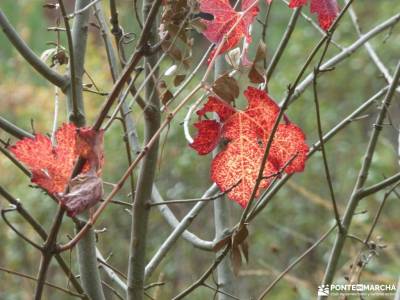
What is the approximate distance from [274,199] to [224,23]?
8.48 feet

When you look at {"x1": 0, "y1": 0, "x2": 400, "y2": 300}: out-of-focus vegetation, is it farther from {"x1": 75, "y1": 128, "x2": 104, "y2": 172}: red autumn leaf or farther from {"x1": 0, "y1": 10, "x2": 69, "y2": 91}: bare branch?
{"x1": 75, "y1": 128, "x2": 104, "y2": 172}: red autumn leaf

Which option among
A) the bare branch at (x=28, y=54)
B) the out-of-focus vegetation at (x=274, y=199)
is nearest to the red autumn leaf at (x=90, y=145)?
the bare branch at (x=28, y=54)

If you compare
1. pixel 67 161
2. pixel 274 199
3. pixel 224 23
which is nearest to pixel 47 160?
pixel 67 161

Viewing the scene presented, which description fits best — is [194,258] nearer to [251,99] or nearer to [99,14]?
[99,14]

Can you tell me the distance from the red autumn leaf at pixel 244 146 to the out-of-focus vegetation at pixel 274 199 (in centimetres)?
175

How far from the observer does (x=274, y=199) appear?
3.49 metres

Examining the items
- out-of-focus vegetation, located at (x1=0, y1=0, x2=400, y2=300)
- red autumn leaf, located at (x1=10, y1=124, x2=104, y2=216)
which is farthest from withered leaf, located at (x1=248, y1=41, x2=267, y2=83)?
out-of-focus vegetation, located at (x1=0, y1=0, x2=400, y2=300)

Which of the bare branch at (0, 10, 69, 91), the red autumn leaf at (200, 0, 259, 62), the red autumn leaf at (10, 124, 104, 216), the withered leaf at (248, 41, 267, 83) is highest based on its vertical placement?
the red autumn leaf at (200, 0, 259, 62)

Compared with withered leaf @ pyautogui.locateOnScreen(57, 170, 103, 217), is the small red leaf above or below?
above

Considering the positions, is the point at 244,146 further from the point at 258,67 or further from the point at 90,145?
the point at 90,145

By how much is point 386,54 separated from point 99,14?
296 centimetres

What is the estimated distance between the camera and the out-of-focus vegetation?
3.10 m

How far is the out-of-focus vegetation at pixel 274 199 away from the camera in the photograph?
3.10 meters

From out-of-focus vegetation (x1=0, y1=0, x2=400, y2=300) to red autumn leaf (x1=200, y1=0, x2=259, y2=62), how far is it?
178cm
